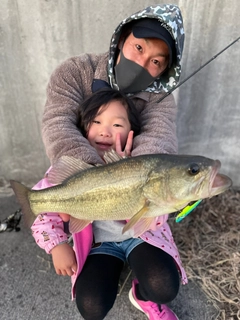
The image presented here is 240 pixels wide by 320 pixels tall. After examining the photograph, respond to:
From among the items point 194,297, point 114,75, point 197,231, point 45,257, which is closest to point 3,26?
point 114,75

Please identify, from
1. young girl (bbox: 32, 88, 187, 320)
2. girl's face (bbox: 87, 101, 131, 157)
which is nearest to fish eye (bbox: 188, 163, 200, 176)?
young girl (bbox: 32, 88, 187, 320)

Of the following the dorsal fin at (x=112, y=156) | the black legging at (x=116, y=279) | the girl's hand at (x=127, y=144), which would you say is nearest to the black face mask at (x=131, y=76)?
the girl's hand at (x=127, y=144)

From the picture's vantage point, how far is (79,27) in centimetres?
304

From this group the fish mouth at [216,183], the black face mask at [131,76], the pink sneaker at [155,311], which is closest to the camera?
the fish mouth at [216,183]

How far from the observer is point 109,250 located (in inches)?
97.3

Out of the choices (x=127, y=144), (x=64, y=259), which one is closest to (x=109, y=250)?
(x=64, y=259)

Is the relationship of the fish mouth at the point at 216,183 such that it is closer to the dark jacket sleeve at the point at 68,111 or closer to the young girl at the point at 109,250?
the young girl at the point at 109,250

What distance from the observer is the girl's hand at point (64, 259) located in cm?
225

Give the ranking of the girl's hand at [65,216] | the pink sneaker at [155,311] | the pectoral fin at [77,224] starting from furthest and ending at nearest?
the pink sneaker at [155,311], the girl's hand at [65,216], the pectoral fin at [77,224]

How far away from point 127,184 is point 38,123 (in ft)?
6.26

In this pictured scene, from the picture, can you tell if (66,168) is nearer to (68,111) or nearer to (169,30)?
(68,111)

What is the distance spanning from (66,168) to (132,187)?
16.3 inches

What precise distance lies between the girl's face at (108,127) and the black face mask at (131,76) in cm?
21

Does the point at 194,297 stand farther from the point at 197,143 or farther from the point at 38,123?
the point at 38,123
